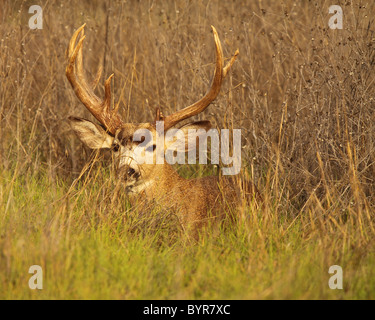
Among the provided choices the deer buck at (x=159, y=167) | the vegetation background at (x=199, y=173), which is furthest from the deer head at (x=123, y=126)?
the vegetation background at (x=199, y=173)

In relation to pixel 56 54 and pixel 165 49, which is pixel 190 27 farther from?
pixel 56 54

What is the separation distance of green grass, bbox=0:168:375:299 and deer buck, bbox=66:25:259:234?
0.33 metres

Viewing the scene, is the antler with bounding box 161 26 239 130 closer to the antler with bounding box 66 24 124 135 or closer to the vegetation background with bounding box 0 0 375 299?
the vegetation background with bounding box 0 0 375 299

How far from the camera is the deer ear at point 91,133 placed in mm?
5297

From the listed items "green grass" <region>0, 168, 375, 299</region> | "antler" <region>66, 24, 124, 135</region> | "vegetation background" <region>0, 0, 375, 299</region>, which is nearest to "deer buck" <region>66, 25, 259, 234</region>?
"antler" <region>66, 24, 124, 135</region>

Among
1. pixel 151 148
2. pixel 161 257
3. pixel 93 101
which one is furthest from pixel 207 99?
pixel 161 257

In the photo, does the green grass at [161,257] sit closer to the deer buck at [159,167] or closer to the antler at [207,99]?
the deer buck at [159,167]

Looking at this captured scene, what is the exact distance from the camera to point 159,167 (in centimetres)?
524

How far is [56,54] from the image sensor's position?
22.2 feet

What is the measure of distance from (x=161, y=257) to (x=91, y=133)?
154 centimetres

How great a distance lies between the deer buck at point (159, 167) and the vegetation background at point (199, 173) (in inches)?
7.2

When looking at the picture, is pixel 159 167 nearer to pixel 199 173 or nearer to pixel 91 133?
pixel 91 133

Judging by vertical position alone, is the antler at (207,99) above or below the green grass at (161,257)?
above
